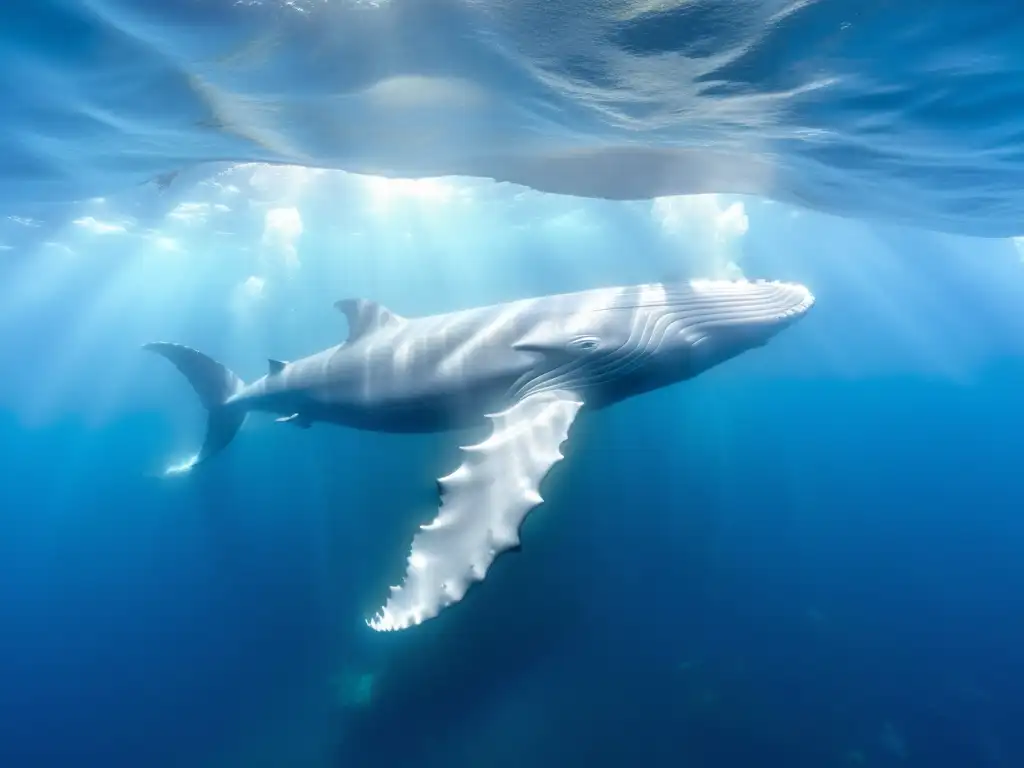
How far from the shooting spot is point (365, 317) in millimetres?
10414

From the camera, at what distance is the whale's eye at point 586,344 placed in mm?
7805

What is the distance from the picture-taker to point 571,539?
17.3m

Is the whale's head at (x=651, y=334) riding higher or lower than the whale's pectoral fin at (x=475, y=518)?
higher

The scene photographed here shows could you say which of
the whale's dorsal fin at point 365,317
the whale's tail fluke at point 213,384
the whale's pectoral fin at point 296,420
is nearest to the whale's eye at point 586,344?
the whale's dorsal fin at point 365,317

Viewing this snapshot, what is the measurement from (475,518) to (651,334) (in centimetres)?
372

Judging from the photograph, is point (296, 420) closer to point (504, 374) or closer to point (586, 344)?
point (504, 374)

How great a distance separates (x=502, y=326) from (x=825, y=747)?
32.1 feet

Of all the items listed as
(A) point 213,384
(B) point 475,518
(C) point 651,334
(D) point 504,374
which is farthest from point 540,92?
(A) point 213,384

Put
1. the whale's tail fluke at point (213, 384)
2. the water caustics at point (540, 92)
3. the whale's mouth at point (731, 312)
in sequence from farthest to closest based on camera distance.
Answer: the whale's tail fluke at point (213, 384) → the water caustics at point (540, 92) → the whale's mouth at point (731, 312)

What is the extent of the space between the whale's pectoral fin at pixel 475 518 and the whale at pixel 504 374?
→ 0.04 ft

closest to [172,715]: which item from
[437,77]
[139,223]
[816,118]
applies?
[437,77]

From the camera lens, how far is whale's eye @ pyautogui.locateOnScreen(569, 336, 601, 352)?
7805 millimetres

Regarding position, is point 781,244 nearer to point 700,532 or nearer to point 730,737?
point 700,532

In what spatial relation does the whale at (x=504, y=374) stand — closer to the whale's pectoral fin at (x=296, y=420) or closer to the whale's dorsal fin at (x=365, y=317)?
the whale's dorsal fin at (x=365, y=317)
